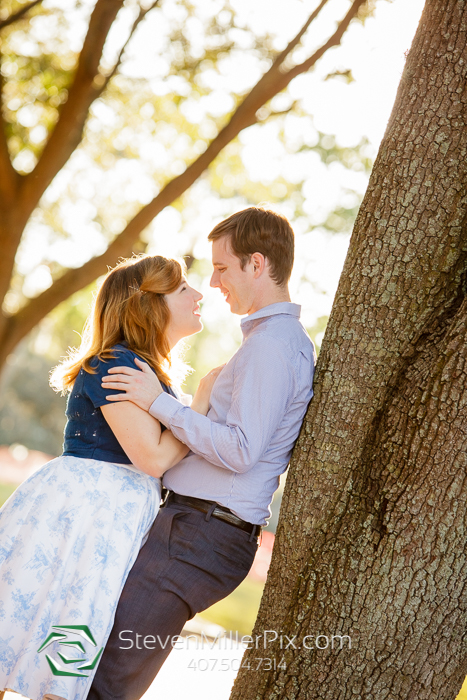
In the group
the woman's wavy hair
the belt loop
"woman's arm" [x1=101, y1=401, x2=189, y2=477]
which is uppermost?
the woman's wavy hair

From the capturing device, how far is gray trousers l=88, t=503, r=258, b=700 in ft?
8.62

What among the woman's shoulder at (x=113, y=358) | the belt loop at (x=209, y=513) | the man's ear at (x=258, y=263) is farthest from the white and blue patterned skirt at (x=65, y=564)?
the man's ear at (x=258, y=263)

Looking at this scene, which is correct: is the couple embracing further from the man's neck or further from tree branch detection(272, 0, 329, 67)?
tree branch detection(272, 0, 329, 67)

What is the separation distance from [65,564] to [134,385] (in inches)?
30.3

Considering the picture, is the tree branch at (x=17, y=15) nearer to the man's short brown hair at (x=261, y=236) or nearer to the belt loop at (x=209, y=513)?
the man's short brown hair at (x=261, y=236)

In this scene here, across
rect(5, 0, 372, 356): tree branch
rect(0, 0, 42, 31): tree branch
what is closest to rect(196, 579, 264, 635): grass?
rect(5, 0, 372, 356): tree branch

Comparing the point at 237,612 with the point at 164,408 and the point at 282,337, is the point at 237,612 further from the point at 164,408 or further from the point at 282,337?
the point at 282,337

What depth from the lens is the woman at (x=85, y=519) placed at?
2625 millimetres

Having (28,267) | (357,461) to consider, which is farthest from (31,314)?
(28,267)

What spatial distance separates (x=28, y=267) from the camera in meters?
16.2

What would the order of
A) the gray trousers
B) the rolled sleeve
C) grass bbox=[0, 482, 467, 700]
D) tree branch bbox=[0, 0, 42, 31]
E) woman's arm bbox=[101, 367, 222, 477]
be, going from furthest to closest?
1. grass bbox=[0, 482, 467, 700]
2. tree branch bbox=[0, 0, 42, 31]
3. woman's arm bbox=[101, 367, 222, 477]
4. the gray trousers
5. the rolled sleeve

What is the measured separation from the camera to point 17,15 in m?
8.24

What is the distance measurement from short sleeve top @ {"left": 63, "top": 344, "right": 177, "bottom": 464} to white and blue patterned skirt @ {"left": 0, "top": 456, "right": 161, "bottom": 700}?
0.05 meters

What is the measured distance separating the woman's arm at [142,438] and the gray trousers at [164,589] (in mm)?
211
